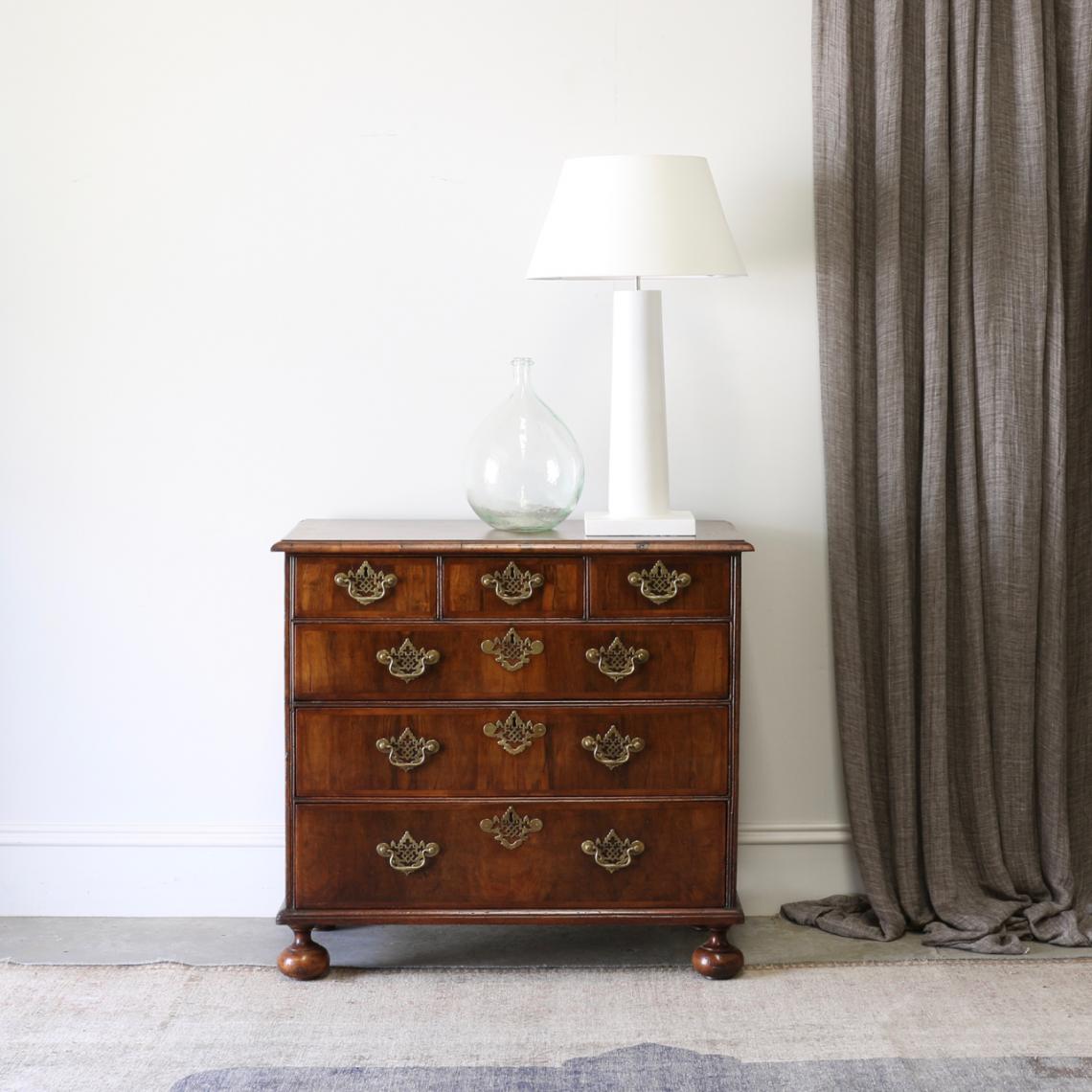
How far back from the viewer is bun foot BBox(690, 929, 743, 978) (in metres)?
2.47

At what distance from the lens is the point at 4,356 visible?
271 cm

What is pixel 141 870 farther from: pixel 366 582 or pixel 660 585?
pixel 660 585

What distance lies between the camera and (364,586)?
2359 mm

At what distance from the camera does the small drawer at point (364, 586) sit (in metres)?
2.36

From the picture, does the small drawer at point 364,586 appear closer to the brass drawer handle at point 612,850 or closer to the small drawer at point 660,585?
the small drawer at point 660,585

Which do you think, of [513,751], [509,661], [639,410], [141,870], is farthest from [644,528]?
[141,870]

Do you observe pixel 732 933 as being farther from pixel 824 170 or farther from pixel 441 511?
pixel 824 170

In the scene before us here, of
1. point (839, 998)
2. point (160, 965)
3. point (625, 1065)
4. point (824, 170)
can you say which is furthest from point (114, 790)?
point (824, 170)

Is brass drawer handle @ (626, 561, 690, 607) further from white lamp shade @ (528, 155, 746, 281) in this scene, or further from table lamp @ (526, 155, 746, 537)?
white lamp shade @ (528, 155, 746, 281)

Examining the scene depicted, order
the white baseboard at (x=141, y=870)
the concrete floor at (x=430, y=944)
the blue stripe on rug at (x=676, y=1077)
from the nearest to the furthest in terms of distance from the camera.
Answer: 1. the blue stripe on rug at (x=676, y=1077)
2. the concrete floor at (x=430, y=944)
3. the white baseboard at (x=141, y=870)

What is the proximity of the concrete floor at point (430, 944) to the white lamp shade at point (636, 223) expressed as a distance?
1359mm

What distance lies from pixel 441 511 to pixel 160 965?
108 centimetres

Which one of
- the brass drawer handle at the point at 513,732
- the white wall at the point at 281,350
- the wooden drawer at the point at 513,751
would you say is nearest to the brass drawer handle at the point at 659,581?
the wooden drawer at the point at 513,751

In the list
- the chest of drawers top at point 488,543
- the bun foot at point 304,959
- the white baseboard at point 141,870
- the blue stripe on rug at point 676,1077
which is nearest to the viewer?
the blue stripe on rug at point 676,1077
